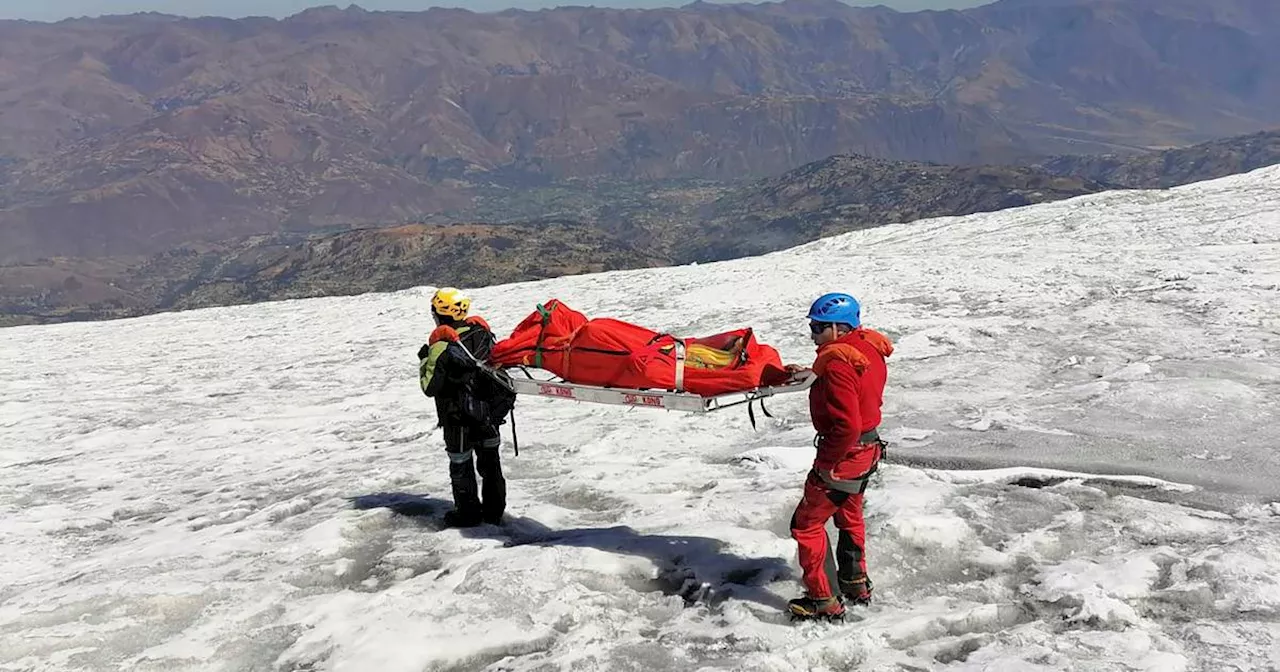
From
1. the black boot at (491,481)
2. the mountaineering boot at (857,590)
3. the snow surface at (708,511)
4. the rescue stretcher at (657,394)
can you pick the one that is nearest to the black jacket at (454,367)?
the black boot at (491,481)

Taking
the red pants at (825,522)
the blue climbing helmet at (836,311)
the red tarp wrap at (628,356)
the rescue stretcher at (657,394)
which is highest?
the blue climbing helmet at (836,311)

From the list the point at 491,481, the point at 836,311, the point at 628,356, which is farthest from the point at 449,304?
the point at 836,311

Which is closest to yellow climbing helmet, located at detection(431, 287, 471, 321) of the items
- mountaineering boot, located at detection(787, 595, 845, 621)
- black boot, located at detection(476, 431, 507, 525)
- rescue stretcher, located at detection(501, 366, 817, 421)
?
rescue stretcher, located at detection(501, 366, 817, 421)

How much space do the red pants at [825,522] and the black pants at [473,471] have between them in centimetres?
365

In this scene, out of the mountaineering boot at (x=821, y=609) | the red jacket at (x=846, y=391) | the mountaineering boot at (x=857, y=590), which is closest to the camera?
the red jacket at (x=846, y=391)

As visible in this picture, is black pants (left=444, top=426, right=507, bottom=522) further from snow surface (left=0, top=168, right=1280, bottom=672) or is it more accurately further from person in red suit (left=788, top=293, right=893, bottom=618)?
person in red suit (left=788, top=293, right=893, bottom=618)

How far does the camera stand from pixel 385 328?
23.4 m

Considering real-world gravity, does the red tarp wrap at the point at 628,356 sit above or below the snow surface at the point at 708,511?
above

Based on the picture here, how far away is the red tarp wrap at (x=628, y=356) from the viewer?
25.2ft

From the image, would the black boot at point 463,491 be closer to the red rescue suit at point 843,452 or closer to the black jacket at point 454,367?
the black jacket at point 454,367

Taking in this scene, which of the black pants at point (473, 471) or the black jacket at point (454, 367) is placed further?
the black pants at point (473, 471)

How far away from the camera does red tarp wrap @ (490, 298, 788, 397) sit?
7684 millimetres

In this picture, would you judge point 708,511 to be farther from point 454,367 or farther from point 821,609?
point 454,367

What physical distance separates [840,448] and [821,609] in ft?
4.07
